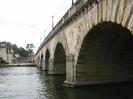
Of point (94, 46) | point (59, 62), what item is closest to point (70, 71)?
point (94, 46)

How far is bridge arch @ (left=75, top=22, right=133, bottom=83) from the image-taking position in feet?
78.0

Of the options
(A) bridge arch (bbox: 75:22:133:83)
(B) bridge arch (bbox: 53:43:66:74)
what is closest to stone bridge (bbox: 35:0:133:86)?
(A) bridge arch (bbox: 75:22:133:83)

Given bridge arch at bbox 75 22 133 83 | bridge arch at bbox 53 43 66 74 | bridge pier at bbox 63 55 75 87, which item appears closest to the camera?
bridge arch at bbox 75 22 133 83

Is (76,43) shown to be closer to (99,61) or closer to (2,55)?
(99,61)

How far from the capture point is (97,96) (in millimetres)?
20922

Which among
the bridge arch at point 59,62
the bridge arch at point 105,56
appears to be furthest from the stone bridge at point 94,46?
the bridge arch at point 59,62

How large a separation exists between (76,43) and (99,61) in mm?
2556

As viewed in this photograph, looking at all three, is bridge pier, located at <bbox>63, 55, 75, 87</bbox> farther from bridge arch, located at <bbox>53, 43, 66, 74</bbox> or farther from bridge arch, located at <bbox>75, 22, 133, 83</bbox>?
bridge arch, located at <bbox>53, 43, 66, 74</bbox>

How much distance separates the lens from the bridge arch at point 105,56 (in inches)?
936

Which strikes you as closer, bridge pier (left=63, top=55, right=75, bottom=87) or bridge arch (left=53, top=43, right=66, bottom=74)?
bridge pier (left=63, top=55, right=75, bottom=87)

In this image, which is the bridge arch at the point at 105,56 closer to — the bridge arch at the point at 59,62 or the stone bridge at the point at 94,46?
the stone bridge at the point at 94,46

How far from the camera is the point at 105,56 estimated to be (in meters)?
26.5

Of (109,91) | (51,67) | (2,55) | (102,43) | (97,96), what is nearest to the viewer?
(97,96)

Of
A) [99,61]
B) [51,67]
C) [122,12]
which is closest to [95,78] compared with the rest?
[99,61]
